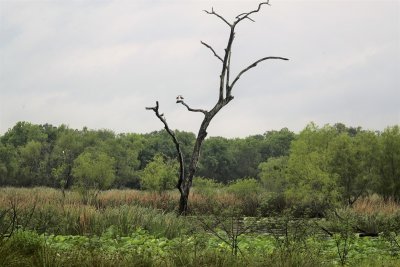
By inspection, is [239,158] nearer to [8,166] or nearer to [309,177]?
[8,166]

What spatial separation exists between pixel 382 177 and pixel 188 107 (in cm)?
1126

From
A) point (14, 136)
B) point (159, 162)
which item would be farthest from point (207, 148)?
point (159, 162)

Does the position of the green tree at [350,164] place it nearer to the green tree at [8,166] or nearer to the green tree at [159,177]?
the green tree at [159,177]

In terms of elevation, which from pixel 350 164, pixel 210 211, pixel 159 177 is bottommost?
pixel 210 211

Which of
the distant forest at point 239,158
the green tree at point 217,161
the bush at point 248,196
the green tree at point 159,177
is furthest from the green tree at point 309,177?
the green tree at point 217,161

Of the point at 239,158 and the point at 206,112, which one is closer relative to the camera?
the point at 206,112

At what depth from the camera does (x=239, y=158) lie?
69812mm

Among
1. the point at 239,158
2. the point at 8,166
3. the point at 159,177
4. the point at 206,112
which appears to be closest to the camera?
the point at 206,112

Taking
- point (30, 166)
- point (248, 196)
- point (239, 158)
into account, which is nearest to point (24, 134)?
point (30, 166)

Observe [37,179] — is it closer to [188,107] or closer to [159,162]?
[159,162]

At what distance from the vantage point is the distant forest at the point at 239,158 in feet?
77.4

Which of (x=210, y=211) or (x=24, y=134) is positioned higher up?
(x=24, y=134)

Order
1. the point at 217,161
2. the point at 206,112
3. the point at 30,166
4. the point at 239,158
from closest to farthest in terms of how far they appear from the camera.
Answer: the point at 206,112 → the point at 30,166 → the point at 217,161 → the point at 239,158

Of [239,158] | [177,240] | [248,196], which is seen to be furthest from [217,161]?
[177,240]
